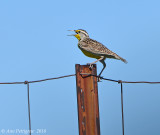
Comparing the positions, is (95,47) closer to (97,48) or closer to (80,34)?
(97,48)

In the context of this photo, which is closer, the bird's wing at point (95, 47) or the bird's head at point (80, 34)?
the bird's wing at point (95, 47)

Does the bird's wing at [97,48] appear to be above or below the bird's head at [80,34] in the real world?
below

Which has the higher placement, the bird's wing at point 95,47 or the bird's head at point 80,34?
the bird's head at point 80,34

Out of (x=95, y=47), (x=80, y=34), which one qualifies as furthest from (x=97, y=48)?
(x=80, y=34)

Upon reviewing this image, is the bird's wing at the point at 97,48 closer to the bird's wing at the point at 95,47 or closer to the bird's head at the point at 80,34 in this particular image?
the bird's wing at the point at 95,47

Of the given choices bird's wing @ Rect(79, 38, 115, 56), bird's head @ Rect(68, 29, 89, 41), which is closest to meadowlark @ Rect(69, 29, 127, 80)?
bird's wing @ Rect(79, 38, 115, 56)

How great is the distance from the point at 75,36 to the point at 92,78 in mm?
4703

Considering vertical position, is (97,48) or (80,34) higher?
(80,34)

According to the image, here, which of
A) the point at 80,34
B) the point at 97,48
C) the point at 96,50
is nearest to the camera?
the point at 96,50

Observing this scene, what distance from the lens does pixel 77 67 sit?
559 centimetres

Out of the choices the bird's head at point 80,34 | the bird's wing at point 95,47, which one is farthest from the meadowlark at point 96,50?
the bird's head at point 80,34

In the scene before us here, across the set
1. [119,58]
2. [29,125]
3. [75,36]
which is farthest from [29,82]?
[75,36]

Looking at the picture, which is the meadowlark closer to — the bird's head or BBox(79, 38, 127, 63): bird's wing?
BBox(79, 38, 127, 63): bird's wing

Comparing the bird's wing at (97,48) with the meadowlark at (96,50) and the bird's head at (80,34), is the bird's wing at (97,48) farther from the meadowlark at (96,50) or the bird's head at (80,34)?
the bird's head at (80,34)
